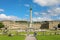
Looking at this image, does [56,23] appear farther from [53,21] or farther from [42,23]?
[42,23]

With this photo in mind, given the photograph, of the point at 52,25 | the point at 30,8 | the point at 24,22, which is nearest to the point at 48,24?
the point at 52,25

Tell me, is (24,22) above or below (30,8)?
below

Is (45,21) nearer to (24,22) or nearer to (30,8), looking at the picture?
(24,22)

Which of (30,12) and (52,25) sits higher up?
(30,12)

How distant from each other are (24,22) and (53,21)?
40.3 ft

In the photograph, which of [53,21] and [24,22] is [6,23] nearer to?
[24,22]

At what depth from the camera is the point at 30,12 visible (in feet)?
211

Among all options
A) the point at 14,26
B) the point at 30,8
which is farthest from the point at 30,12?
the point at 14,26

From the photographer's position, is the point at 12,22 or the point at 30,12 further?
the point at 12,22

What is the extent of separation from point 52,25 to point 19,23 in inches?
540

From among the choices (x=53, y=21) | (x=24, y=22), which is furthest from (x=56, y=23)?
(x=24, y=22)

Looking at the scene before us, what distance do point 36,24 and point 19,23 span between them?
24.1ft

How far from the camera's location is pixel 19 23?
75750 mm

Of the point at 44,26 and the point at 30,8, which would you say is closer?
the point at 30,8
